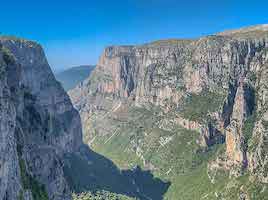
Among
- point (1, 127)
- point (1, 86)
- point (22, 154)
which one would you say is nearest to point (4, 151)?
point (1, 127)

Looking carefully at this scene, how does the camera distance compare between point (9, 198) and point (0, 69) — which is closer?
point (9, 198)

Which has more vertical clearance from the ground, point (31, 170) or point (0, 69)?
point (0, 69)

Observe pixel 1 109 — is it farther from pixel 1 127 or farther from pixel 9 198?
pixel 9 198

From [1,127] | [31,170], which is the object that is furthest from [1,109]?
[31,170]

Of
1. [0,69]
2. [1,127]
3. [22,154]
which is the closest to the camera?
[1,127]

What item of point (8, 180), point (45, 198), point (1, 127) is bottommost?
point (45, 198)

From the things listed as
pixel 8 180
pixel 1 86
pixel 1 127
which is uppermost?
pixel 1 86

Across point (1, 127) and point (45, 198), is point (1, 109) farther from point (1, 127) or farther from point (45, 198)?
point (45, 198)

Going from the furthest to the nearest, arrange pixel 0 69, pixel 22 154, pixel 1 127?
pixel 22 154 < pixel 0 69 < pixel 1 127

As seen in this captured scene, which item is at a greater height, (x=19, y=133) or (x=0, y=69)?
(x=0, y=69)
